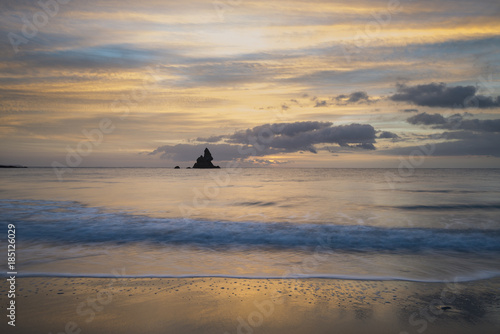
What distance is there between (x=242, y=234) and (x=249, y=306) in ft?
23.7

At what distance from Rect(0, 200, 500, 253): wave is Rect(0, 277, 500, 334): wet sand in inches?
160

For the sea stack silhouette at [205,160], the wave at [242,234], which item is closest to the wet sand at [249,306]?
the wave at [242,234]

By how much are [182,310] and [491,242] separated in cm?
1169

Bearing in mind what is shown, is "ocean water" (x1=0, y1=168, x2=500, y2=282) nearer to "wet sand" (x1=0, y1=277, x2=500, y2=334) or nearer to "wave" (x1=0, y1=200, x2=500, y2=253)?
"wave" (x1=0, y1=200, x2=500, y2=253)

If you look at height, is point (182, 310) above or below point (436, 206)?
above

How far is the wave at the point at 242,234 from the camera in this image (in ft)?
35.6

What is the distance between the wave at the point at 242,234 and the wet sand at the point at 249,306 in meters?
4.08

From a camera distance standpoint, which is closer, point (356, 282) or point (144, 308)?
point (144, 308)

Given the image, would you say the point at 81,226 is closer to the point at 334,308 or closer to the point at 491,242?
the point at 334,308

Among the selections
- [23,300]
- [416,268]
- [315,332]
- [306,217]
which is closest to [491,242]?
[416,268]

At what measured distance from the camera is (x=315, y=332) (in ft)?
15.0

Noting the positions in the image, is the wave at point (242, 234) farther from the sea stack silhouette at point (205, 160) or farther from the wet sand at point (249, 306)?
the sea stack silhouette at point (205, 160)

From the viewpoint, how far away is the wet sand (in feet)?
15.5

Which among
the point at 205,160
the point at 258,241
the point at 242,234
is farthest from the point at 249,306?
the point at 205,160
